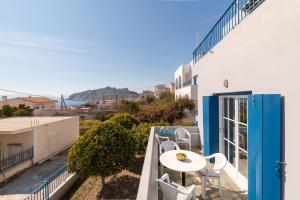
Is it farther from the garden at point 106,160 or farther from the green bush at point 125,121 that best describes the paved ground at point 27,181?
the green bush at point 125,121

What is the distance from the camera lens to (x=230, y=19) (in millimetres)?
5402

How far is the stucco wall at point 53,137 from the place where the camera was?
→ 14352 millimetres

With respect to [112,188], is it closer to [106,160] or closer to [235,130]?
[106,160]

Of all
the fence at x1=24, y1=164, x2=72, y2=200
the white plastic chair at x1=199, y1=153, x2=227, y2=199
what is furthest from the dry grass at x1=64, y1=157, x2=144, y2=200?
the white plastic chair at x1=199, y1=153, x2=227, y2=199

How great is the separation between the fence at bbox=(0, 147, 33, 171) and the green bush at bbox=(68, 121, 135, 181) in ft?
21.2

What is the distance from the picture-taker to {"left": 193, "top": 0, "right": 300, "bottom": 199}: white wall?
267cm

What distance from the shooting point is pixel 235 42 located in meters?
4.85

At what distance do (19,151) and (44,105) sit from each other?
60840mm

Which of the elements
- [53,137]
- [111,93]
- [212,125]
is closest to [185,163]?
[212,125]

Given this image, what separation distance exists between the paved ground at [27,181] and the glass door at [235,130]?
9.82m

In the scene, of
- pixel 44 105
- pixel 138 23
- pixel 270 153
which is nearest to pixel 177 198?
pixel 270 153

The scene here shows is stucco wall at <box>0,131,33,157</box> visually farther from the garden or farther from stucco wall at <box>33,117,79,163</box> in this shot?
the garden

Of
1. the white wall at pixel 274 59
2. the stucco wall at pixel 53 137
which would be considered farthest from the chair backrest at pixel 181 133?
the stucco wall at pixel 53 137

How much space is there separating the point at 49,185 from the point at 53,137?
830 cm
